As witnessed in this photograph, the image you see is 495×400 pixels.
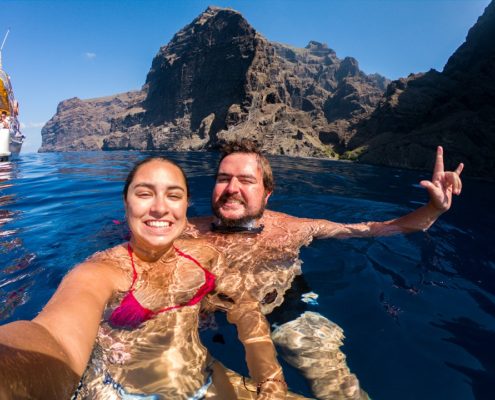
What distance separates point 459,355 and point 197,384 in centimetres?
208

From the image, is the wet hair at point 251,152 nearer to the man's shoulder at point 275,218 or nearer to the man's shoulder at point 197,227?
the man's shoulder at point 275,218

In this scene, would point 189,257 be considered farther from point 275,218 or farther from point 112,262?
point 275,218

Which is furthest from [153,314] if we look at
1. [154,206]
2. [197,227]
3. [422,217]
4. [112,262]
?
[422,217]

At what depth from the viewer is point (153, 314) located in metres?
2.02

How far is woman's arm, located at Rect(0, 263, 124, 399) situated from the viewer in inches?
37.2

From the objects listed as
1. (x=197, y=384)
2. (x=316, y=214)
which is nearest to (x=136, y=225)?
(x=197, y=384)

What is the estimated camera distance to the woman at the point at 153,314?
1752 millimetres

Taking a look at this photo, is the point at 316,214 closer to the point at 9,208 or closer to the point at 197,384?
the point at 197,384

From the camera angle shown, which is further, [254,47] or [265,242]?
[254,47]

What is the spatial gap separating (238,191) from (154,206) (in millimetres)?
1661

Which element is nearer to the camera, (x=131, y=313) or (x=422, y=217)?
(x=131, y=313)

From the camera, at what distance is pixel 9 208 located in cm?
693

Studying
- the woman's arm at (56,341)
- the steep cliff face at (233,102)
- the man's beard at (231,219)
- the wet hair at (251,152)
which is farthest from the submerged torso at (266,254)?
the steep cliff face at (233,102)

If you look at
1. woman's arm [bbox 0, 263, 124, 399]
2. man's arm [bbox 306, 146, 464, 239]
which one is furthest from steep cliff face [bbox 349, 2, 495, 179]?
woman's arm [bbox 0, 263, 124, 399]
